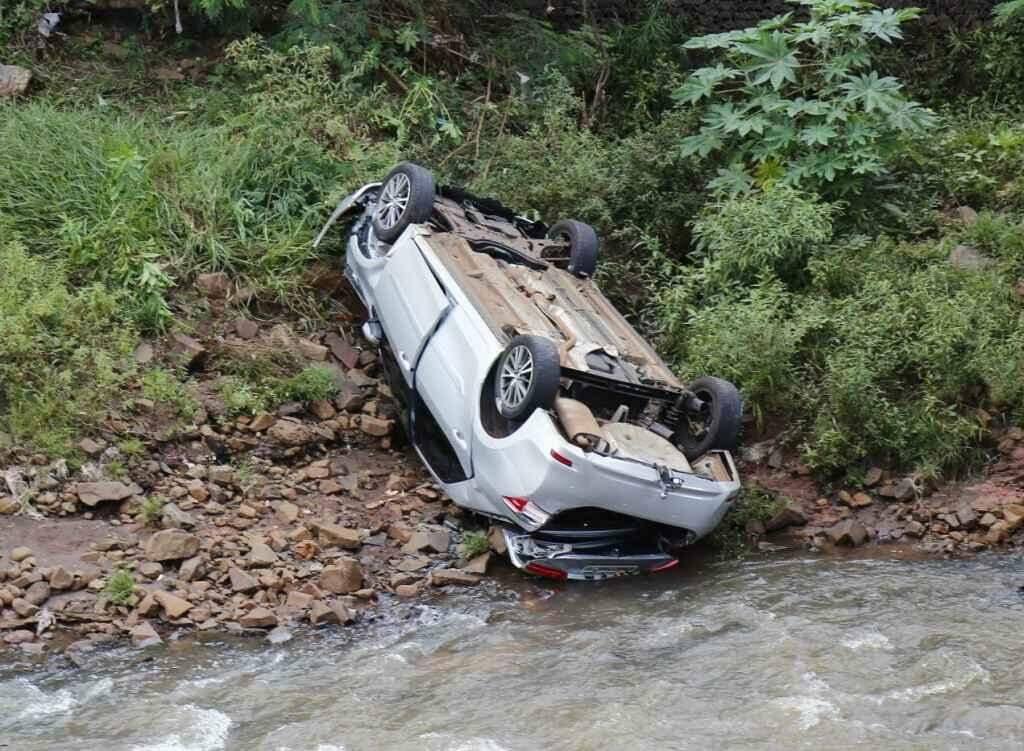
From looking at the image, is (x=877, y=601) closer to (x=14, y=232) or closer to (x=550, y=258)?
(x=550, y=258)

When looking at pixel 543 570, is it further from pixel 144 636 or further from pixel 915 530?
pixel 915 530

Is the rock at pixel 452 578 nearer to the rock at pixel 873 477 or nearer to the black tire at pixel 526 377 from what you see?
the black tire at pixel 526 377

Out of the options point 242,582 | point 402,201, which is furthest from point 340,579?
point 402,201

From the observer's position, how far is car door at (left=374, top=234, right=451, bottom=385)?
322 inches

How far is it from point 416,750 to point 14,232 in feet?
17.5

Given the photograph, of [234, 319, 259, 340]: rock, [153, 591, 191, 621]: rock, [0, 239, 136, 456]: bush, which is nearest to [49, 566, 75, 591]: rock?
[153, 591, 191, 621]: rock

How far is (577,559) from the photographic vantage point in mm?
7465

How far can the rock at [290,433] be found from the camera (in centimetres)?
841

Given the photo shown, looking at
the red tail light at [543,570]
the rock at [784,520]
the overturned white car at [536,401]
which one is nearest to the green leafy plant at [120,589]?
the overturned white car at [536,401]

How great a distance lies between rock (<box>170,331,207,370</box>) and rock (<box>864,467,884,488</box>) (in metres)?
4.48

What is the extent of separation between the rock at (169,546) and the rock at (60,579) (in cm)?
45

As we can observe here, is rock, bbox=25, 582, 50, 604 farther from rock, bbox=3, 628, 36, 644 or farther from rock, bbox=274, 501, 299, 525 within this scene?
rock, bbox=274, 501, 299, 525

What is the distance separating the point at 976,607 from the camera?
7000 millimetres

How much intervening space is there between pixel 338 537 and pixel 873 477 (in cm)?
346
